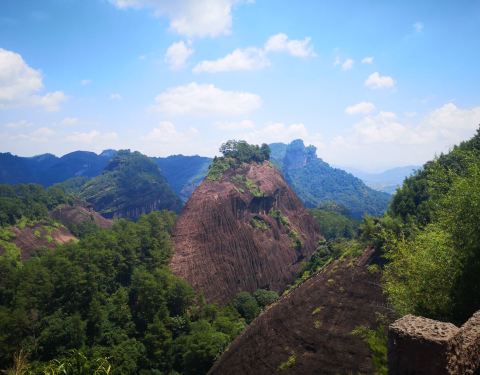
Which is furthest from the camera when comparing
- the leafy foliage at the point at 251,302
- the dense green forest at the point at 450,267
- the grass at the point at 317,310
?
the leafy foliage at the point at 251,302

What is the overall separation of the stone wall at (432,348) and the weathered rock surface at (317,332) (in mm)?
16081

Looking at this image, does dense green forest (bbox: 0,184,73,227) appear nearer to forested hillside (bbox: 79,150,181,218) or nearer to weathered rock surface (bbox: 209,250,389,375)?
forested hillside (bbox: 79,150,181,218)

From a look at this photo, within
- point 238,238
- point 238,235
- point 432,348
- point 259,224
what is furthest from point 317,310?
point 259,224

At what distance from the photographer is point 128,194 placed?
152 m

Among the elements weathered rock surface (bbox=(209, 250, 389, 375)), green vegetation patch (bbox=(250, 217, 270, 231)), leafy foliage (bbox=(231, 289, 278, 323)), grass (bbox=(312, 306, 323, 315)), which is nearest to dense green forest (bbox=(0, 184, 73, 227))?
green vegetation patch (bbox=(250, 217, 270, 231))

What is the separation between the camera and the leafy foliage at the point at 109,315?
119 ft

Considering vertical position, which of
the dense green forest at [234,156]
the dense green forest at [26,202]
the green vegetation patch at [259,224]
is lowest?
the green vegetation patch at [259,224]

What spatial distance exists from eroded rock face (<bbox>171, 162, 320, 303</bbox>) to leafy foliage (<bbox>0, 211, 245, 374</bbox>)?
4.53m

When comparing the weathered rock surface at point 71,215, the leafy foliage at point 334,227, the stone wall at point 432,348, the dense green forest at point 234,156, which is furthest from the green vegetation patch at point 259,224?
the stone wall at point 432,348

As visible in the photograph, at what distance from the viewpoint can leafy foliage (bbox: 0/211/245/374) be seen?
36.2m

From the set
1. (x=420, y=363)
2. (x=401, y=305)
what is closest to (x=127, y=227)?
(x=401, y=305)

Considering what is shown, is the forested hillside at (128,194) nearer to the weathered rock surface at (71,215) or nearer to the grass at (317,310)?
the weathered rock surface at (71,215)

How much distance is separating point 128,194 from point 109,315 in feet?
373

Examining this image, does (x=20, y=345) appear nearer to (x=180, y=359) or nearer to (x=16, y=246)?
(x=180, y=359)
